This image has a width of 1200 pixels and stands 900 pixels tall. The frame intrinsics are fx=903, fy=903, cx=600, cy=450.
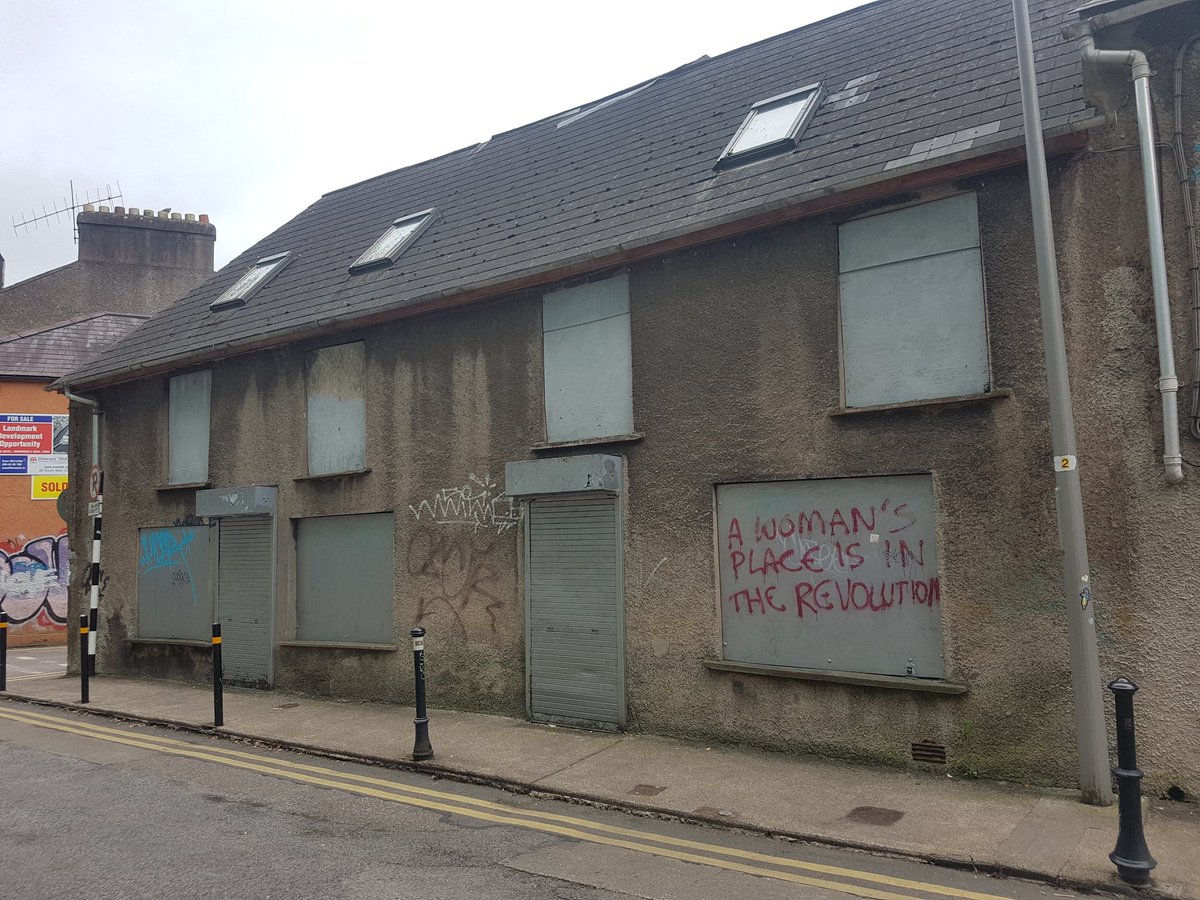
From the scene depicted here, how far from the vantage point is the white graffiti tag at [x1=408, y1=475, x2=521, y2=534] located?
34.2 feet

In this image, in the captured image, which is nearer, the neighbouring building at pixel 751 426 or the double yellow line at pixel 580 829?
the double yellow line at pixel 580 829

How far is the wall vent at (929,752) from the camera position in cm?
741

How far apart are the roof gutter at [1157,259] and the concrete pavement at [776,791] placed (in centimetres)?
258

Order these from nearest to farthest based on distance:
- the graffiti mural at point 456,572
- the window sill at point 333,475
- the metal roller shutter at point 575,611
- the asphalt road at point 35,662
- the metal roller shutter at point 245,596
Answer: the metal roller shutter at point 575,611 < the graffiti mural at point 456,572 < the window sill at point 333,475 < the metal roller shutter at point 245,596 < the asphalt road at point 35,662

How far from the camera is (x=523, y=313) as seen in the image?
1055 centimetres

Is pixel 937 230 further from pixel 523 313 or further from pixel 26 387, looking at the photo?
pixel 26 387

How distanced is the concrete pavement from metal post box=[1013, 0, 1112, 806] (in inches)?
17.4

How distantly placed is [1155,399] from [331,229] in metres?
13.3

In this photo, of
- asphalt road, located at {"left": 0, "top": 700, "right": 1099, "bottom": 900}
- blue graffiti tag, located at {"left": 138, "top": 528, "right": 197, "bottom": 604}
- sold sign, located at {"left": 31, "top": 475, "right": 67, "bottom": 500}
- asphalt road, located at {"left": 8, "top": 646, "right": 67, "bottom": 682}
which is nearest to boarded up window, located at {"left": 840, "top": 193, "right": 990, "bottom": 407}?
asphalt road, located at {"left": 0, "top": 700, "right": 1099, "bottom": 900}

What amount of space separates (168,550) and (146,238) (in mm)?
16040

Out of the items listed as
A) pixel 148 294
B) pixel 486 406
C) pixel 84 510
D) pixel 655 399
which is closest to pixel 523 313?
pixel 486 406

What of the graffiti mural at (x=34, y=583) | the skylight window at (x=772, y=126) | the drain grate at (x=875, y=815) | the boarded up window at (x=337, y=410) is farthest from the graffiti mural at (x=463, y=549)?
the graffiti mural at (x=34, y=583)

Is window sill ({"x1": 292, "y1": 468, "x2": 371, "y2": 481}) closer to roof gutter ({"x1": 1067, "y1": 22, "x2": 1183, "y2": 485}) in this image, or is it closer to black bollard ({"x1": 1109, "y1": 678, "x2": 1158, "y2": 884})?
roof gutter ({"x1": 1067, "y1": 22, "x2": 1183, "y2": 485})

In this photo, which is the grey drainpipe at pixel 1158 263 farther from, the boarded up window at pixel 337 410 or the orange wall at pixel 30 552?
the orange wall at pixel 30 552
